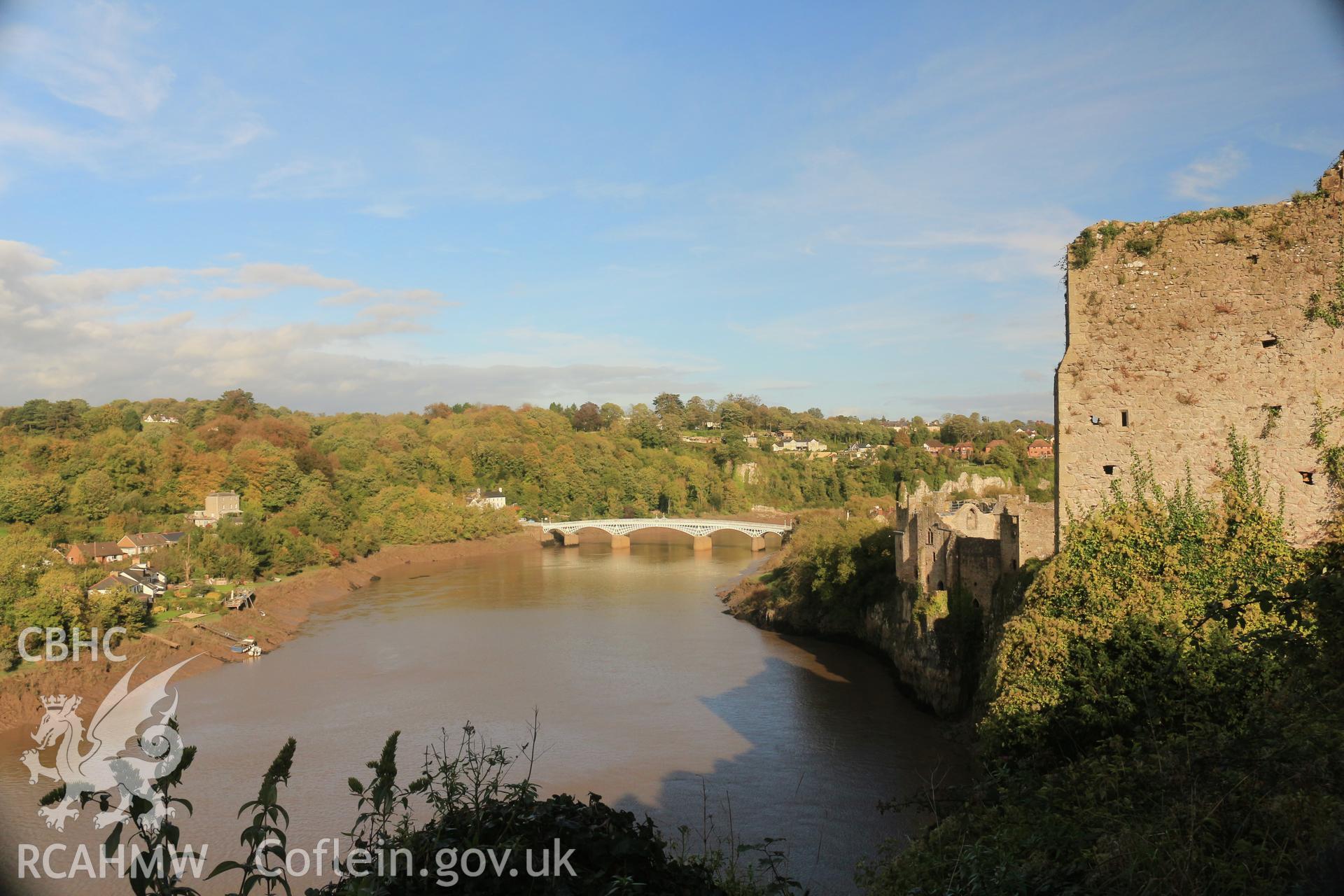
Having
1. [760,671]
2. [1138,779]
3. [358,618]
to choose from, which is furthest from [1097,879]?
[358,618]

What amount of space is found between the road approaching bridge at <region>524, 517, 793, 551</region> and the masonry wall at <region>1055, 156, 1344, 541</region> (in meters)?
34.4

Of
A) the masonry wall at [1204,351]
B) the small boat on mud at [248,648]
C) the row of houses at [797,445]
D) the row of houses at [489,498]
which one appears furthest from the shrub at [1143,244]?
the row of houses at [797,445]

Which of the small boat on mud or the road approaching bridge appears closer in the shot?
the small boat on mud

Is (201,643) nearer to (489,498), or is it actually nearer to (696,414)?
(489,498)

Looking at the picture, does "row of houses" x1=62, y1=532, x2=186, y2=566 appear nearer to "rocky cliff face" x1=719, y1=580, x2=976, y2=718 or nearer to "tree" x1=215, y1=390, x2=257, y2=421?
"rocky cliff face" x1=719, y1=580, x2=976, y2=718

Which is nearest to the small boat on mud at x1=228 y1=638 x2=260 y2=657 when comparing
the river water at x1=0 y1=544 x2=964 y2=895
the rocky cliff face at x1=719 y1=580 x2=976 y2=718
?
the river water at x1=0 y1=544 x2=964 y2=895

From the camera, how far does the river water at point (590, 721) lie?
37.7 feet

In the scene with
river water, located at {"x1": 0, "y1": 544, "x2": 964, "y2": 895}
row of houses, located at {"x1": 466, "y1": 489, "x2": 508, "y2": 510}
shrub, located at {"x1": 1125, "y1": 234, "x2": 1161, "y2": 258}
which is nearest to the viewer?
shrub, located at {"x1": 1125, "y1": 234, "x2": 1161, "y2": 258}

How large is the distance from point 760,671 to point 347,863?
1769 cm

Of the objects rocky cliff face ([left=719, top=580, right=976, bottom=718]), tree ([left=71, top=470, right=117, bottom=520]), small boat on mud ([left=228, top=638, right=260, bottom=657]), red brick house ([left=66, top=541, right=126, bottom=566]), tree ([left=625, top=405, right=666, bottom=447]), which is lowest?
small boat on mud ([left=228, top=638, right=260, bottom=657])

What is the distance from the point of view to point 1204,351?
8.14 metres

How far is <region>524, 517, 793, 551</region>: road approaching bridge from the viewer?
44250 millimetres

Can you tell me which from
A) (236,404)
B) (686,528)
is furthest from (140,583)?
(236,404)

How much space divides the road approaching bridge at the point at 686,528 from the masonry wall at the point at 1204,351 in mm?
34421
